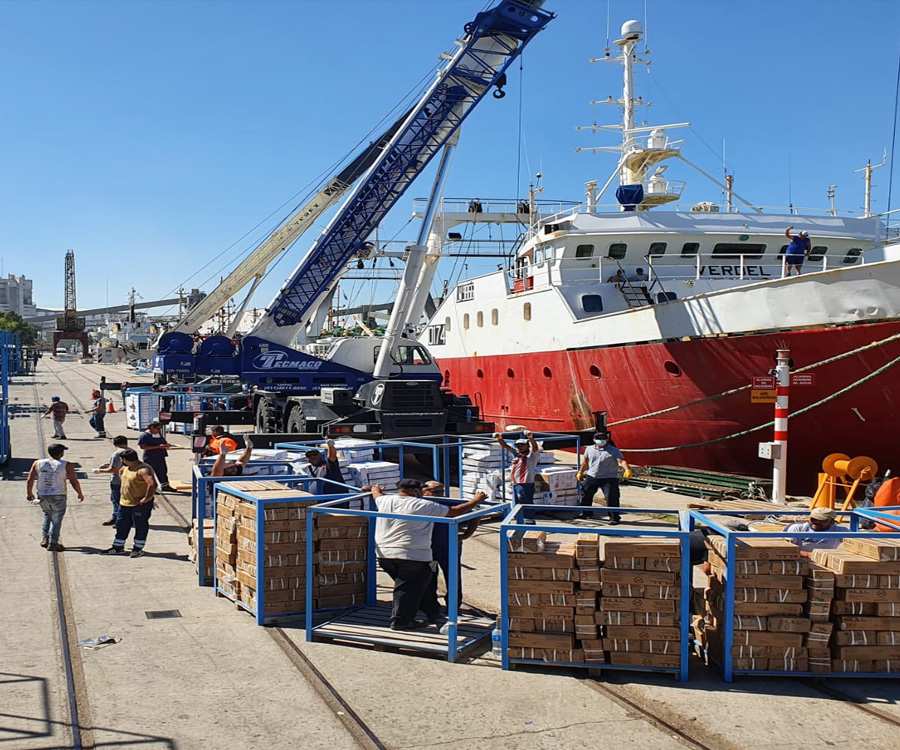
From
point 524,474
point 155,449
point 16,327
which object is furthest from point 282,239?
point 16,327

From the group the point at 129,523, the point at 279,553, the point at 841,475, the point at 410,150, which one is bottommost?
the point at 129,523

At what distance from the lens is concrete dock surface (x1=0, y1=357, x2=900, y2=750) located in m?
5.34

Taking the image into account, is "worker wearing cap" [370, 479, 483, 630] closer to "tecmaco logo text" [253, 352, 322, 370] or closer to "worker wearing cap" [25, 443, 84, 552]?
"worker wearing cap" [25, 443, 84, 552]

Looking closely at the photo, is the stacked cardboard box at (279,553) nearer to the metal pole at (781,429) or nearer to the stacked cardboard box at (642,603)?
the stacked cardboard box at (642,603)

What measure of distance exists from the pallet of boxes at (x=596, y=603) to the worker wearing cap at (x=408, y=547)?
0.96 meters

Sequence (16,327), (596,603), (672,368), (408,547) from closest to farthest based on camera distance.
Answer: (596,603) < (408,547) < (672,368) < (16,327)

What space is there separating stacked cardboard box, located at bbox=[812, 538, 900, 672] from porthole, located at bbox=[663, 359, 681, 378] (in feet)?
31.1

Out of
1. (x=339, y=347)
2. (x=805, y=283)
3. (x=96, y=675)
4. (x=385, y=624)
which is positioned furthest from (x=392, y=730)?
(x=339, y=347)

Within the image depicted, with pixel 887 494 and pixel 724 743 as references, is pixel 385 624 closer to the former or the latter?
pixel 724 743

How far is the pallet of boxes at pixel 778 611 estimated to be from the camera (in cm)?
632

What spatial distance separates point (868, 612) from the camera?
6332mm

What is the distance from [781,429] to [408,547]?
830 centimetres

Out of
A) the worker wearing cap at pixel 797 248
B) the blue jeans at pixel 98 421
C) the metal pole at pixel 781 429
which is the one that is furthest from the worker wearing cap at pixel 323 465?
the blue jeans at pixel 98 421

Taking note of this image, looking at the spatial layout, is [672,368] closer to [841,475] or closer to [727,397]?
[727,397]
